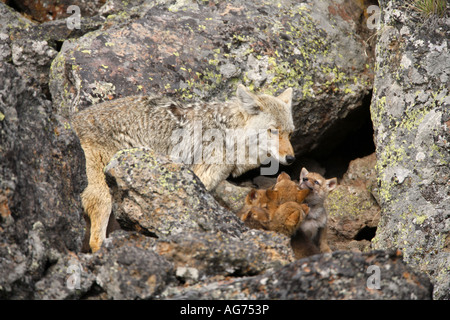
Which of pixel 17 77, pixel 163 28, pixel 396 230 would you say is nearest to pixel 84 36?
pixel 163 28

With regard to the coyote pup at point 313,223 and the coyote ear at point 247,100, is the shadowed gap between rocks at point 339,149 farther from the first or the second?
the coyote pup at point 313,223

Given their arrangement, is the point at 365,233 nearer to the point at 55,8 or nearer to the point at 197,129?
the point at 197,129

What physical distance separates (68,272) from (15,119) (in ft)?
4.93

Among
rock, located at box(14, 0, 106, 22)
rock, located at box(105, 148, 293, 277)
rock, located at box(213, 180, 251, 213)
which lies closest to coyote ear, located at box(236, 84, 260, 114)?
rock, located at box(213, 180, 251, 213)

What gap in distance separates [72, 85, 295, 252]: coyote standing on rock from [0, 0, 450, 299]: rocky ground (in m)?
0.64

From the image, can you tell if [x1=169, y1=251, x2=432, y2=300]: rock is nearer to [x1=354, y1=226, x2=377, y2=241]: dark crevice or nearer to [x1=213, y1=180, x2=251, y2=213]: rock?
[x1=213, y1=180, x2=251, y2=213]: rock

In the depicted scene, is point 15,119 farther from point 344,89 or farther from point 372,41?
point 372,41

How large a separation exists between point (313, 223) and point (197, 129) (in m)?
2.28

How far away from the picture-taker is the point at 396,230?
8.16 m

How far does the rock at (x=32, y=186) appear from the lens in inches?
204

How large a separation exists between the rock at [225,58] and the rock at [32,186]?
2972mm

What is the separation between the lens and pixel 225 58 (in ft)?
32.2

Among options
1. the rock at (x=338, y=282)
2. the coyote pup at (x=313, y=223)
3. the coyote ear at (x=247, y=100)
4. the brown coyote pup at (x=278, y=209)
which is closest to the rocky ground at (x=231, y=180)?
the rock at (x=338, y=282)

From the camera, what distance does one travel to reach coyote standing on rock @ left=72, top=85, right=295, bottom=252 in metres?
8.30
